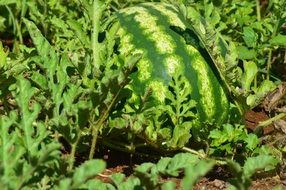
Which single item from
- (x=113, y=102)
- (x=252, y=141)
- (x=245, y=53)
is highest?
(x=113, y=102)

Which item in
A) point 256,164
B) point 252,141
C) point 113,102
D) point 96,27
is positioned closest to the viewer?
point 256,164

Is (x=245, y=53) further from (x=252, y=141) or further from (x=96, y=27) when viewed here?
(x=96, y=27)

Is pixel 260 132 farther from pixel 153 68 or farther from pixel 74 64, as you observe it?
pixel 74 64

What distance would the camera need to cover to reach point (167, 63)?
3.41m

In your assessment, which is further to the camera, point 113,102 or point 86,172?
point 113,102

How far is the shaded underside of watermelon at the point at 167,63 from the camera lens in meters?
3.39

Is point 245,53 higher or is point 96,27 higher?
point 96,27

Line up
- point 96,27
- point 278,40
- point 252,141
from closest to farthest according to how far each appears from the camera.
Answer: point 252,141, point 96,27, point 278,40

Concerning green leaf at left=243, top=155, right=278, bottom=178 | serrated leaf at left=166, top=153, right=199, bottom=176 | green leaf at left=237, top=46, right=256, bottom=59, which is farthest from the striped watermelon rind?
green leaf at left=243, top=155, right=278, bottom=178

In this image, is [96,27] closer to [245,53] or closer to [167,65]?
[167,65]

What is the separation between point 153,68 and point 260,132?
594 millimetres

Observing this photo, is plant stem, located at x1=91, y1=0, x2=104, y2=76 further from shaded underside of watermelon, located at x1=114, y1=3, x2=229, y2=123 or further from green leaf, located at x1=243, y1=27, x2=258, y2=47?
green leaf, located at x1=243, y1=27, x2=258, y2=47

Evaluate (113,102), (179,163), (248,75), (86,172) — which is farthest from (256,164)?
(248,75)

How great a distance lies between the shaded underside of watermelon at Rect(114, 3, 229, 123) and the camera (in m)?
3.39
